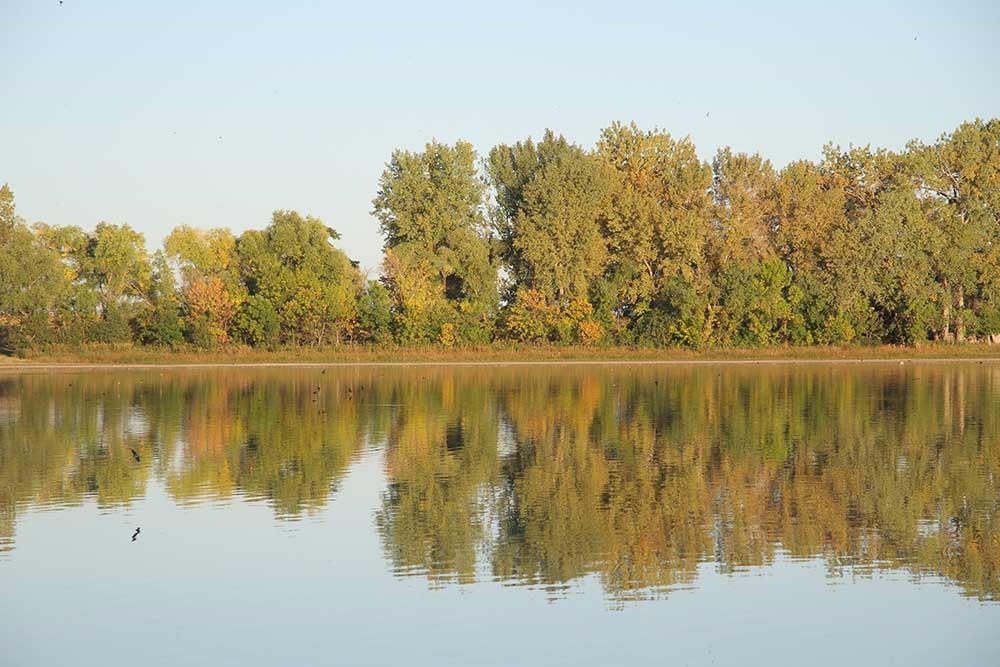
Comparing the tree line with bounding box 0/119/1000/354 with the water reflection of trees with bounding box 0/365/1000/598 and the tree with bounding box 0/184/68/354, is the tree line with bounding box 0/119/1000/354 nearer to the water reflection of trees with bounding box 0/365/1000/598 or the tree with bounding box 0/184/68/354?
the tree with bounding box 0/184/68/354

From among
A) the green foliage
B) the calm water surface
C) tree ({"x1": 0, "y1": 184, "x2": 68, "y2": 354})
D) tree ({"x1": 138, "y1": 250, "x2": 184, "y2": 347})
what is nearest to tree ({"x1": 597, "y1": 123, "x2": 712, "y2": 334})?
the green foliage

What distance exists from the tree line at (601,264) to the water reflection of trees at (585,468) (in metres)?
30.1

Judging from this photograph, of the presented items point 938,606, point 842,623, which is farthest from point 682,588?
point 938,606

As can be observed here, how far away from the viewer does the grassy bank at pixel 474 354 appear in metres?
79.4

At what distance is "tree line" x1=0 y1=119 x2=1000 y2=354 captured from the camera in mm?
81688

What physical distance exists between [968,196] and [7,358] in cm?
6524

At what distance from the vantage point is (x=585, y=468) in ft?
88.1

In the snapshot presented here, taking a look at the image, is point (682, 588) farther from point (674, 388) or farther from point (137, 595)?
point (674, 388)

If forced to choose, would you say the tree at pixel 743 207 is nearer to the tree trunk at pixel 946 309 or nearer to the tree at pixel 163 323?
the tree trunk at pixel 946 309

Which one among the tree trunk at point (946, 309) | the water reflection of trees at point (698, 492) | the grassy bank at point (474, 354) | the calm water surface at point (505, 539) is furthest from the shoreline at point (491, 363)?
the calm water surface at point (505, 539)

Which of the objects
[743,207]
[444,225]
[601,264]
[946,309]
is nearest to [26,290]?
[444,225]

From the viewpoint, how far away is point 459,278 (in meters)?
86.4

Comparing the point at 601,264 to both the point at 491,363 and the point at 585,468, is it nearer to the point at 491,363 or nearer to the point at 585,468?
the point at 491,363

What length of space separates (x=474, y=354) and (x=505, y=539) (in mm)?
63662
